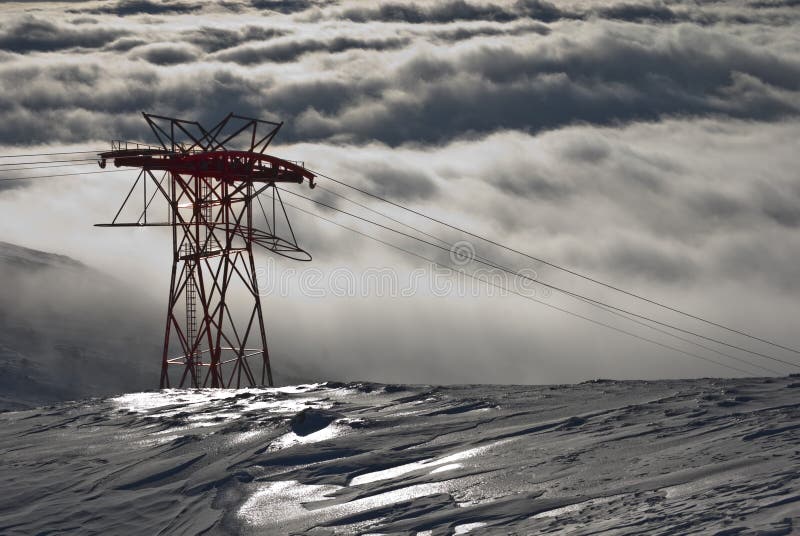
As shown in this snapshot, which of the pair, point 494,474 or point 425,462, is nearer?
point 494,474

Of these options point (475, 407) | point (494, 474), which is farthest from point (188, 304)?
point (494, 474)

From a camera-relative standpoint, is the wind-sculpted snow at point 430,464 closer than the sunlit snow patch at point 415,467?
Yes

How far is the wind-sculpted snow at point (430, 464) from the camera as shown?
16609mm

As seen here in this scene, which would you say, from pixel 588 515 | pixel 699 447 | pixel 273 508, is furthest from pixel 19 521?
pixel 699 447

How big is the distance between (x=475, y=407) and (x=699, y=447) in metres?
7.95

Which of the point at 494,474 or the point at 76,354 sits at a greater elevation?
the point at 494,474

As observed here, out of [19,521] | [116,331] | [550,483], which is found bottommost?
[116,331]

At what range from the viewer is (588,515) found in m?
16.2

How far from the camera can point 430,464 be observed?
2092 cm

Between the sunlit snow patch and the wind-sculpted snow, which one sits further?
the sunlit snow patch

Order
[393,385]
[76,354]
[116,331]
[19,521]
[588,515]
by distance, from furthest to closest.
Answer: [116,331], [76,354], [393,385], [19,521], [588,515]

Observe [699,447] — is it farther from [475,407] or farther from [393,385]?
[393,385]

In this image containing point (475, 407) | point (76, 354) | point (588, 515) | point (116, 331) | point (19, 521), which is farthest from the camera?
point (116, 331)

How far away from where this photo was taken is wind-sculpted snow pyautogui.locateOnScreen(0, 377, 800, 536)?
1661cm
